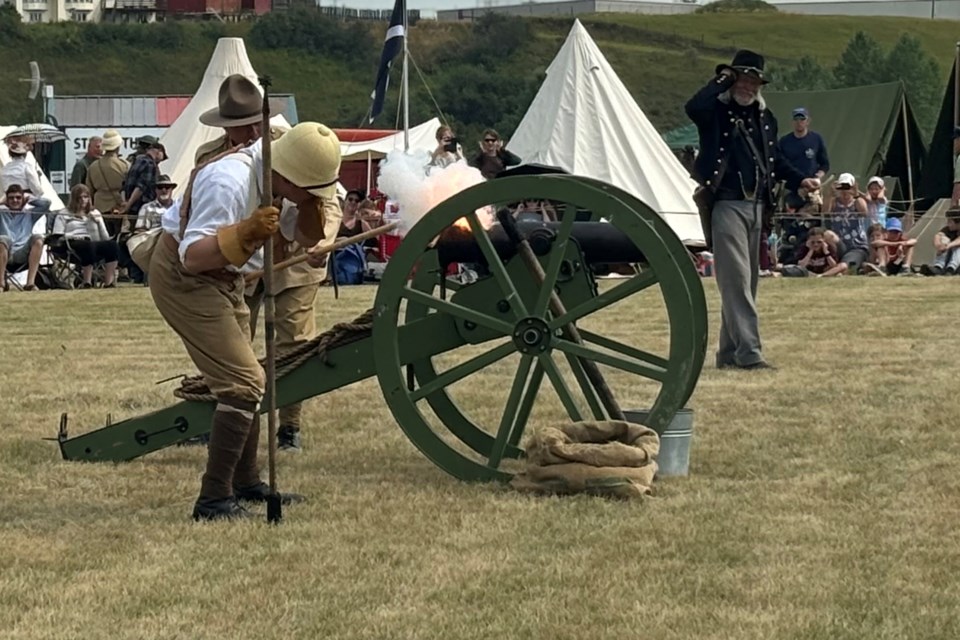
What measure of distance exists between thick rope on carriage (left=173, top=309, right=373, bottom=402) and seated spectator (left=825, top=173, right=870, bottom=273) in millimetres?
13505

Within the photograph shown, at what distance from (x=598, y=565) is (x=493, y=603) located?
552 millimetres

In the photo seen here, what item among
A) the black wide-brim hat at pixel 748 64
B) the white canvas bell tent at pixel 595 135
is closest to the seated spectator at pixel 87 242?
the white canvas bell tent at pixel 595 135

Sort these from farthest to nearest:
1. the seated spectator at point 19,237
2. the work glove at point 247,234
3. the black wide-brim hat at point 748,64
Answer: the seated spectator at point 19,237
the black wide-brim hat at point 748,64
the work glove at point 247,234

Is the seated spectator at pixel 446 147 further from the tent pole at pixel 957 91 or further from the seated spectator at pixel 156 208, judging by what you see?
the tent pole at pixel 957 91

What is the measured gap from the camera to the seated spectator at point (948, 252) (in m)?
19.5

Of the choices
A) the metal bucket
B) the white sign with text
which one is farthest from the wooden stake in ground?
the white sign with text

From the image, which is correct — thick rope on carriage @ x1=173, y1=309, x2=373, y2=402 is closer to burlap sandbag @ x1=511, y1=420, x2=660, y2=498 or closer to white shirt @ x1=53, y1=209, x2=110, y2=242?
burlap sandbag @ x1=511, y1=420, x2=660, y2=498

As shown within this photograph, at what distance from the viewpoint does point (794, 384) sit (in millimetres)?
9867

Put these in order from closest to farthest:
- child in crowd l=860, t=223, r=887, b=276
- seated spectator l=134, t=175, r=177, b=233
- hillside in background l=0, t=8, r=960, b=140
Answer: seated spectator l=134, t=175, r=177, b=233, child in crowd l=860, t=223, r=887, b=276, hillside in background l=0, t=8, r=960, b=140

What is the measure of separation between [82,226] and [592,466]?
1274cm

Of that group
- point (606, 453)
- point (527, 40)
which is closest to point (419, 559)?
point (606, 453)

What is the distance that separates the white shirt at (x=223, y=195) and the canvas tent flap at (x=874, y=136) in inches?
909

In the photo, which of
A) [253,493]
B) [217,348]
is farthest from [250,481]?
[217,348]

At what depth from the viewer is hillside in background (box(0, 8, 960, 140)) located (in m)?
74.3
